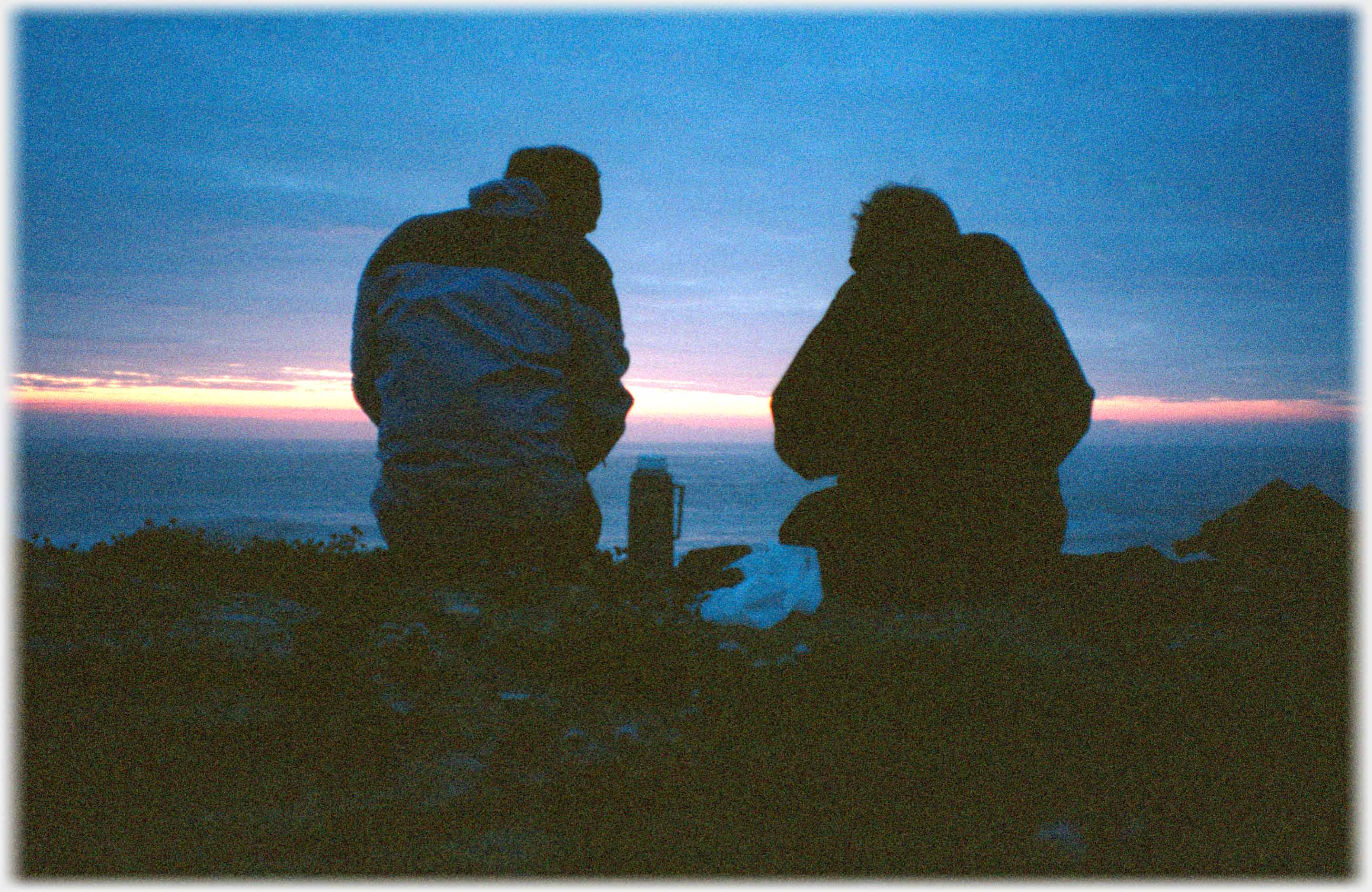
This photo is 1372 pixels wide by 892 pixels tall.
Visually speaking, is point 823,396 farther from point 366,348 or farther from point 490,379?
point 366,348

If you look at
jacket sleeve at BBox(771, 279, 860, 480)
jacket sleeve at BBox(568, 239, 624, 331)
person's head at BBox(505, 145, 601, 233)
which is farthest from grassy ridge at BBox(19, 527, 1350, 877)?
person's head at BBox(505, 145, 601, 233)

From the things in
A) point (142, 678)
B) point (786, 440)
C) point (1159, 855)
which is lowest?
point (1159, 855)

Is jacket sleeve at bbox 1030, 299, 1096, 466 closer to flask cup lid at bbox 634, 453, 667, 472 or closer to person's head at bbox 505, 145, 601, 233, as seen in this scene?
flask cup lid at bbox 634, 453, 667, 472

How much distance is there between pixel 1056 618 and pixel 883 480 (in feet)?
3.05

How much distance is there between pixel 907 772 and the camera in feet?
6.70

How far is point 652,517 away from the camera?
14.8ft

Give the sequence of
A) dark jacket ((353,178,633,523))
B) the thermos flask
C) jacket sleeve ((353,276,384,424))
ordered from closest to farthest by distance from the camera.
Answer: dark jacket ((353,178,633,523)) → jacket sleeve ((353,276,384,424)) → the thermos flask

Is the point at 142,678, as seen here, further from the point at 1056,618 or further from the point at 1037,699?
the point at 1056,618

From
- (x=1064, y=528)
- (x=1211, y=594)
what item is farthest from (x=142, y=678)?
(x=1211, y=594)

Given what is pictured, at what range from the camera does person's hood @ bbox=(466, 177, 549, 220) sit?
390 centimetres

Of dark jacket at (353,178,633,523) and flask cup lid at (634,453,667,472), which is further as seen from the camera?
flask cup lid at (634,453,667,472)

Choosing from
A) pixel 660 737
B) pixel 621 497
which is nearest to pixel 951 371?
pixel 660 737

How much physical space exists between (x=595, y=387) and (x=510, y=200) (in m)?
0.99

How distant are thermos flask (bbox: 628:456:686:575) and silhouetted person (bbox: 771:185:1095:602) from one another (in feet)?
3.06
